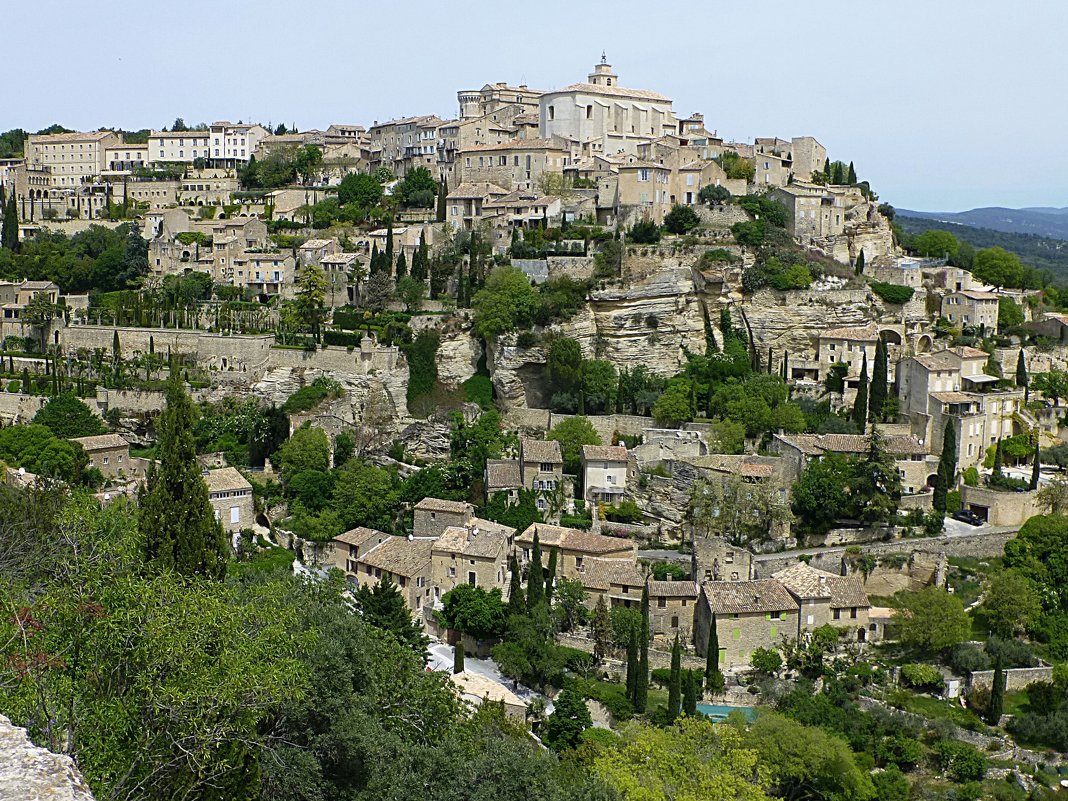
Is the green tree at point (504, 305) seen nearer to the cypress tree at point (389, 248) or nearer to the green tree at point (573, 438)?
the green tree at point (573, 438)

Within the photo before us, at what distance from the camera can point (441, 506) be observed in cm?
4012

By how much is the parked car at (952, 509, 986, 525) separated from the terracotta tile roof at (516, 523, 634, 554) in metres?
11.7

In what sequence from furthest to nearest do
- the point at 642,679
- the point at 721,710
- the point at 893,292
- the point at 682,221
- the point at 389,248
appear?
1. the point at 389,248
2. the point at 682,221
3. the point at 893,292
4. the point at 721,710
5. the point at 642,679

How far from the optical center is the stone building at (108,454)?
4375 centimetres

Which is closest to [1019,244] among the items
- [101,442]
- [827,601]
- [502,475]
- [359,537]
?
[502,475]

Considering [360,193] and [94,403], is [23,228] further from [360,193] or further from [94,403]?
[94,403]

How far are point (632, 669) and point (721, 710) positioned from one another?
2670 mm


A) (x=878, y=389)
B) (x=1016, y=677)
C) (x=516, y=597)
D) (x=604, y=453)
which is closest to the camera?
(x=1016, y=677)

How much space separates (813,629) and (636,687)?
254 inches

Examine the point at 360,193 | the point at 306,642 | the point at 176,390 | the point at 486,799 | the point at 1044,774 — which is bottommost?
the point at 1044,774

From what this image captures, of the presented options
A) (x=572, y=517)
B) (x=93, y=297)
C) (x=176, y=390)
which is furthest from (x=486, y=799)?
(x=93, y=297)

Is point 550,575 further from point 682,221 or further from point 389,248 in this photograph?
point 389,248

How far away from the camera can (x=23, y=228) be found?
7025cm

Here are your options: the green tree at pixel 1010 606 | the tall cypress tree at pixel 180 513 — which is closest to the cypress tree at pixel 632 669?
the green tree at pixel 1010 606
